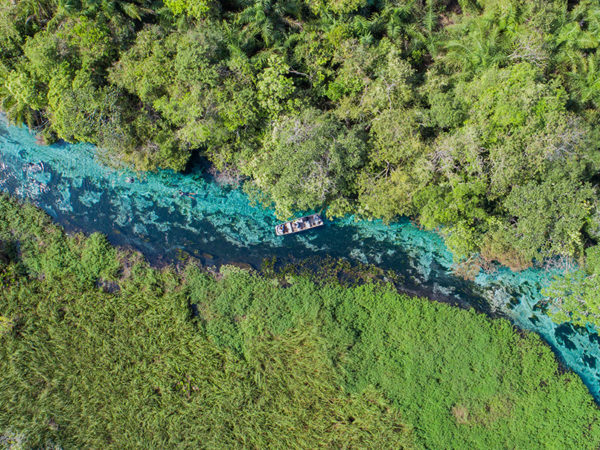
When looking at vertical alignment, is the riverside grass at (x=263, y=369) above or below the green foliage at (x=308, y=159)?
below

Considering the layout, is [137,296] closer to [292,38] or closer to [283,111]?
[283,111]

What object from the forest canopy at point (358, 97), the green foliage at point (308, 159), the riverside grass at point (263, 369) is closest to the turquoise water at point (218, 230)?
the riverside grass at point (263, 369)

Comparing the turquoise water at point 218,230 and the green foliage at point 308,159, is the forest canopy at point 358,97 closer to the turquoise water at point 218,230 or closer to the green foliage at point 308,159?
the green foliage at point 308,159

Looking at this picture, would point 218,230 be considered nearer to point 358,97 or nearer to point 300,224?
point 300,224

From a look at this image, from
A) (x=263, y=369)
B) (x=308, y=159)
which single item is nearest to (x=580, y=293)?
(x=308, y=159)

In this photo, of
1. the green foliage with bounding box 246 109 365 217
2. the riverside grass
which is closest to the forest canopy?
the green foliage with bounding box 246 109 365 217
